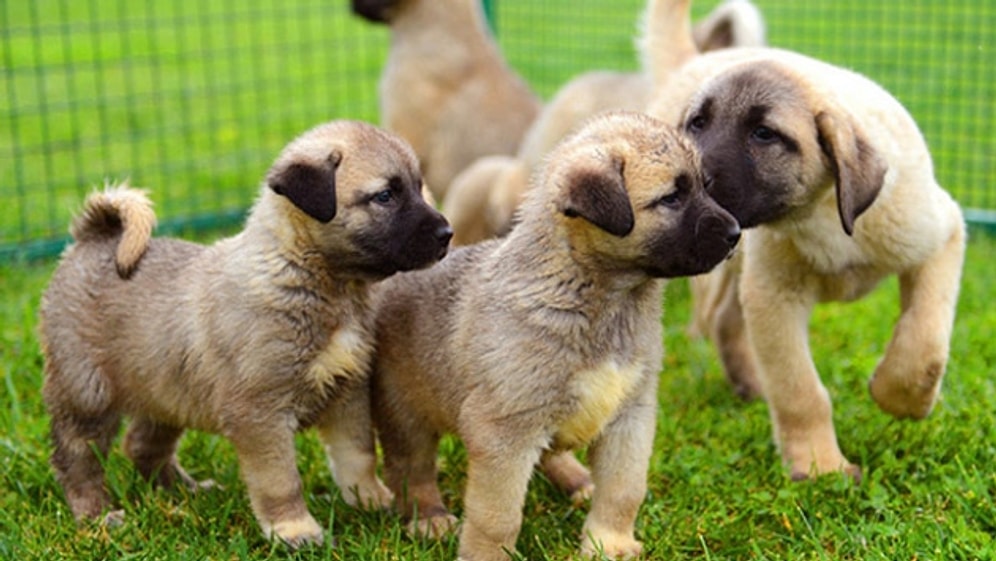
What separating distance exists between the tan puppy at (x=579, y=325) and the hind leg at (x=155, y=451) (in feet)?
3.45

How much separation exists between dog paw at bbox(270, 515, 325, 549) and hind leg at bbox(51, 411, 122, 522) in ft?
2.27

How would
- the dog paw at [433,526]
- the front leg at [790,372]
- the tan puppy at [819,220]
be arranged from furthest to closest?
the front leg at [790,372] < the tan puppy at [819,220] < the dog paw at [433,526]

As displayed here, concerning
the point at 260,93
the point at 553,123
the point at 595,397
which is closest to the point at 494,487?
the point at 595,397

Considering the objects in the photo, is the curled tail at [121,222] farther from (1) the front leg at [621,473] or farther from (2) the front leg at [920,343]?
(2) the front leg at [920,343]

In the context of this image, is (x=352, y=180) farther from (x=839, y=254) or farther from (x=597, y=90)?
(x=597, y=90)

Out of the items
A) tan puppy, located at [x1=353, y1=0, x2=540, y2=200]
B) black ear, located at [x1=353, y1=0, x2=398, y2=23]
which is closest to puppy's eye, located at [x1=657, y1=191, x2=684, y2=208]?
tan puppy, located at [x1=353, y1=0, x2=540, y2=200]

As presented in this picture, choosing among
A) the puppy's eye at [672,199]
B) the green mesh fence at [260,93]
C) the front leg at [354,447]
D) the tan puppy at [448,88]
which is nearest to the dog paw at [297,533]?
the front leg at [354,447]

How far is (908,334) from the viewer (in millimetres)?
4719

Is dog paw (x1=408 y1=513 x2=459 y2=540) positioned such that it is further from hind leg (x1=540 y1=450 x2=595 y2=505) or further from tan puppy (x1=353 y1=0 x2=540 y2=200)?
tan puppy (x1=353 y1=0 x2=540 y2=200)

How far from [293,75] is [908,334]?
8920 millimetres

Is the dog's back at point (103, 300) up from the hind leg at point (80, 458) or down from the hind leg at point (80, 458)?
up

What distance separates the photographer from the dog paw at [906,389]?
466cm

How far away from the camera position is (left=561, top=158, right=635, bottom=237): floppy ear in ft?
11.7

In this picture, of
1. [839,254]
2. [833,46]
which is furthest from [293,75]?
[839,254]
